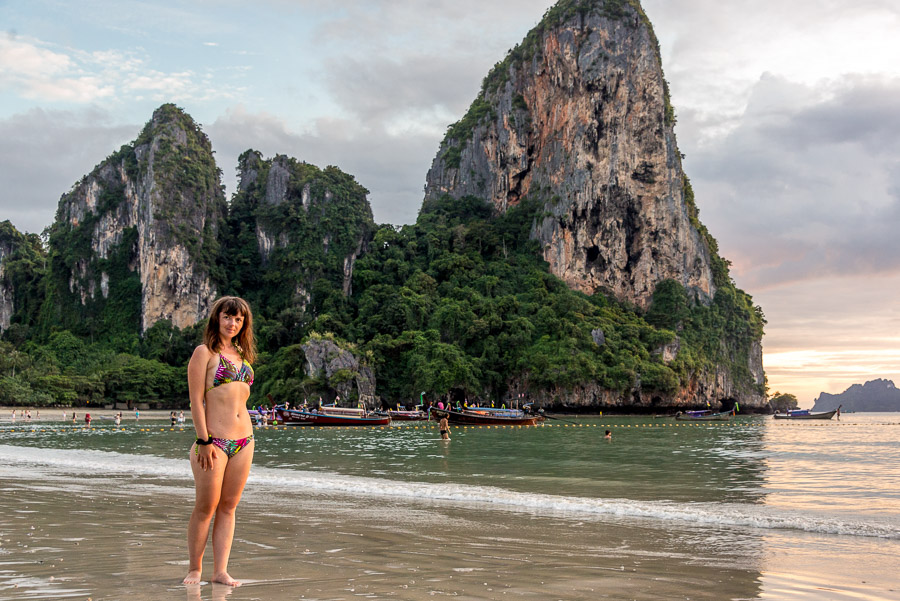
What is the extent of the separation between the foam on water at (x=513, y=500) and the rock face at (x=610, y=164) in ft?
263

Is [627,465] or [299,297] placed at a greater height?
[299,297]

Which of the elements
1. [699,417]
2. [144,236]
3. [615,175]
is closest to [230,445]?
[699,417]

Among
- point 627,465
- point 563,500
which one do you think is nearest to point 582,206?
point 627,465

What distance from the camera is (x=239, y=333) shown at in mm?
4992

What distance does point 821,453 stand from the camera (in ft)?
84.9

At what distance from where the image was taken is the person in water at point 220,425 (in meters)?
4.69

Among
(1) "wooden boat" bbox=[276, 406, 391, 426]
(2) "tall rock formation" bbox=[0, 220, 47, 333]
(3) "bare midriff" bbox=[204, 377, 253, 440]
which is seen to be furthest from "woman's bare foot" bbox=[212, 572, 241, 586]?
(2) "tall rock formation" bbox=[0, 220, 47, 333]

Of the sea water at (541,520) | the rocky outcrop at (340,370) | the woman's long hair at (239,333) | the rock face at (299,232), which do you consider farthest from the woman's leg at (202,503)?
the rock face at (299,232)

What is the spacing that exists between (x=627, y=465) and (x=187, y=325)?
91432 mm

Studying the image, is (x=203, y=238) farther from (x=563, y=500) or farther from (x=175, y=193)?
(x=563, y=500)

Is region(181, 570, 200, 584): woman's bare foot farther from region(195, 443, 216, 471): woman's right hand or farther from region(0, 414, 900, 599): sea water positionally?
region(195, 443, 216, 471): woman's right hand

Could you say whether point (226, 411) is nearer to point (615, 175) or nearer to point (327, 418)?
point (327, 418)

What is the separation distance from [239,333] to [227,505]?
1.16 metres

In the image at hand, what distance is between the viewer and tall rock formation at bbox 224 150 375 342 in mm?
99938
